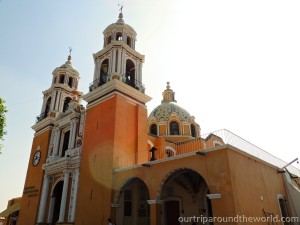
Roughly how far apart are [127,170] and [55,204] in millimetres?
7360

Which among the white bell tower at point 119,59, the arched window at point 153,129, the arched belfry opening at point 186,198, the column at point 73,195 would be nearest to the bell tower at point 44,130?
the column at point 73,195

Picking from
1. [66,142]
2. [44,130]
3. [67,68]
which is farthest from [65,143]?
[67,68]

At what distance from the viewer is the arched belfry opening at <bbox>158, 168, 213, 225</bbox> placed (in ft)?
40.4

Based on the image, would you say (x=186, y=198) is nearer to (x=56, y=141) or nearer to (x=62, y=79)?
(x=56, y=141)

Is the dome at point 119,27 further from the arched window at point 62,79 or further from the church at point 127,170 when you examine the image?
the arched window at point 62,79

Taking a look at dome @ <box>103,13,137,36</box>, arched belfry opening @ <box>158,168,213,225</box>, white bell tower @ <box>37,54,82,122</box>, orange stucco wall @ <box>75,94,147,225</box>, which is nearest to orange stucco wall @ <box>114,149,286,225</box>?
orange stucco wall @ <box>75,94,147,225</box>

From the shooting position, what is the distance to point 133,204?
12930 mm

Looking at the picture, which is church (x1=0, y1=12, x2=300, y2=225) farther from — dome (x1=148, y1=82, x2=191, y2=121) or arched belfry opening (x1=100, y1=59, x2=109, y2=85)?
dome (x1=148, y1=82, x2=191, y2=121)

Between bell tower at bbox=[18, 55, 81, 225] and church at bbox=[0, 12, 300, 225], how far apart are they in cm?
8

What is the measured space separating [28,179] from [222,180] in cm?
1618

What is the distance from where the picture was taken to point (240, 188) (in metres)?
8.48

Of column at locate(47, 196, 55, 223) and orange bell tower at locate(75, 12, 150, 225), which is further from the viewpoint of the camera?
column at locate(47, 196, 55, 223)

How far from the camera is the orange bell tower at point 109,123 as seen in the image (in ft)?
42.2

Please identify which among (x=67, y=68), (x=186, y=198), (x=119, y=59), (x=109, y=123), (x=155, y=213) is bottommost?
(x=155, y=213)
